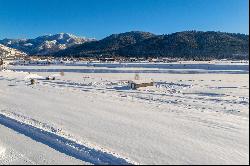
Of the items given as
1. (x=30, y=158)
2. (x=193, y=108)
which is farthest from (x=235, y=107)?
(x=30, y=158)

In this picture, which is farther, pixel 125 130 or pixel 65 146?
pixel 125 130

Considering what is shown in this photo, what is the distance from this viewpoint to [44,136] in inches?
518

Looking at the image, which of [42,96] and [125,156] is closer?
[125,156]

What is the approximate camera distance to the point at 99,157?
10539 mm

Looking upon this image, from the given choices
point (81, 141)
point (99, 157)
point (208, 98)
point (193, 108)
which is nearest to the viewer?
point (99, 157)

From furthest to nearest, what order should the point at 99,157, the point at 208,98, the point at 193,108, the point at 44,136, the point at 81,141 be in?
1. the point at 208,98
2. the point at 193,108
3. the point at 44,136
4. the point at 81,141
5. the point at 99,157

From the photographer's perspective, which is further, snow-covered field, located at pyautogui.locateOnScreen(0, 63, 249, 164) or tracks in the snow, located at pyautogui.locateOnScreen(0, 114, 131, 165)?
snow-covered field, located at pyautogui.locateOnScreen(0, 63, 249, 164)

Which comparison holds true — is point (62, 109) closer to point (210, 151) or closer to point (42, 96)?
point (42, 96)

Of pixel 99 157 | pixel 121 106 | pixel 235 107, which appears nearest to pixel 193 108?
pixel 235 107

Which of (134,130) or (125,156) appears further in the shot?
(134,130)

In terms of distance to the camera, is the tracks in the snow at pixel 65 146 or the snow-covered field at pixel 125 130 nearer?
the tracks in the snow at pixel 65 146

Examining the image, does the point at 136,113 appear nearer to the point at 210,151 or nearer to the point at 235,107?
the point at 235,107

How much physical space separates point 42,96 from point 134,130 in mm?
11915

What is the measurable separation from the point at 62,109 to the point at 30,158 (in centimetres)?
786
